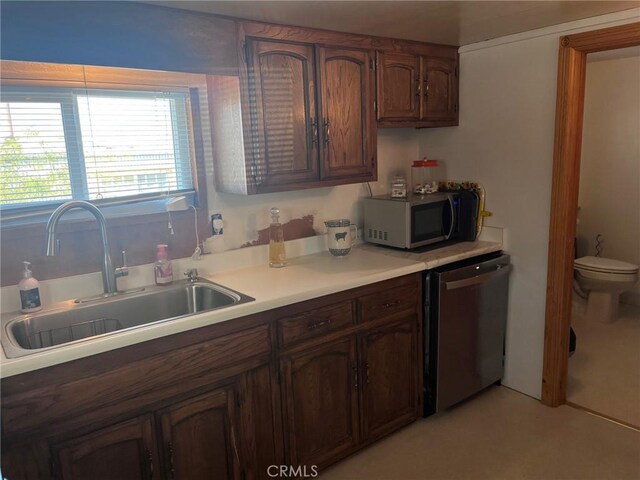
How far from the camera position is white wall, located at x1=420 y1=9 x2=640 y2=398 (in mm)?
2592

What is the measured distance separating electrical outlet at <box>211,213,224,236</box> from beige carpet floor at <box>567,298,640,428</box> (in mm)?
2204

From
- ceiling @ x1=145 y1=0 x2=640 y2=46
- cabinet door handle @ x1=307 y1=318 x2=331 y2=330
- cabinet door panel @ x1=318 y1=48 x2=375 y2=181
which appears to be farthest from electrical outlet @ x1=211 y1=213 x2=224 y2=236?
ceiling @ x1=145 y1=0 x2=640 y2=46

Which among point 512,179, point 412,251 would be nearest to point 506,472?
point 412,251

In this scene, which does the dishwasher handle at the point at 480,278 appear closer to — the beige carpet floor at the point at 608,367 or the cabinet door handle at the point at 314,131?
the beige carpet floor at the point at 608,367

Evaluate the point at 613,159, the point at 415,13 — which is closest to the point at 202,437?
the point at 415,13

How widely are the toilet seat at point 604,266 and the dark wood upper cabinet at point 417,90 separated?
1871 millimetres

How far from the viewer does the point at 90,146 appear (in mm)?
2039

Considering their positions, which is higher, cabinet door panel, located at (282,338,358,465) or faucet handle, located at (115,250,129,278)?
faucet handle, located at (115,250,129,278)

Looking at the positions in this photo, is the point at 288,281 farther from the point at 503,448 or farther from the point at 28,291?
the point at 503,448

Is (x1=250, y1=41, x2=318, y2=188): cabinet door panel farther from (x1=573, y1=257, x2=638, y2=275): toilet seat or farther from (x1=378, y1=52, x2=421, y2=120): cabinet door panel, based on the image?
(x1=573, y1=257, x2=638, y2=275): toilet seat

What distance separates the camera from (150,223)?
2.20 meters

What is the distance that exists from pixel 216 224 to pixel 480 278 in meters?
1.42

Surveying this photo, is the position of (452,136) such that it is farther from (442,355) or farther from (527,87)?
(442,355)

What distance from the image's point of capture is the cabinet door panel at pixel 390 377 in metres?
2.35
